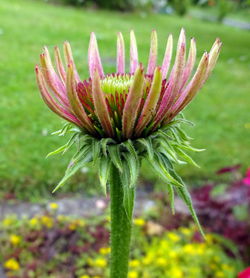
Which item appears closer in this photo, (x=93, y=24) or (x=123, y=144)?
(x=123, y=144)

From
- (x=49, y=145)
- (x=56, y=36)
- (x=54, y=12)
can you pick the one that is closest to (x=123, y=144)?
(x=49, y=145)

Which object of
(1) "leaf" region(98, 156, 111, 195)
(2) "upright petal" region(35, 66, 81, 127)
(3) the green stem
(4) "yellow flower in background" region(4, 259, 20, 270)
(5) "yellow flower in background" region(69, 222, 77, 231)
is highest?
(2) "upright petal" region(35, 66, 81, 127)

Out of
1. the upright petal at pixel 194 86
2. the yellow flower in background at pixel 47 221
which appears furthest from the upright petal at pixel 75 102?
the yellow flower in background at pixel 47 221

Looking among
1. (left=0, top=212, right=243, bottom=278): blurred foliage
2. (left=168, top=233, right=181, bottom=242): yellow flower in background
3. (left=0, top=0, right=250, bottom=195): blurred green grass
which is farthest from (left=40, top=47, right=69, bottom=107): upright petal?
(left=0, top=0, right=250, bottom=195): blurred green grass

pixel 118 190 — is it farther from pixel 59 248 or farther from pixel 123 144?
pixel 59 248

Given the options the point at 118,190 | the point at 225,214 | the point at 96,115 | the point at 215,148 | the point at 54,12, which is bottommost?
the point at 54,12

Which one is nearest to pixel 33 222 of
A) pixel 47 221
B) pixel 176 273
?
pixel 47 221

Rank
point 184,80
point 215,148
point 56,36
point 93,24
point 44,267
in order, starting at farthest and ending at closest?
point 93,24
point 56,36
point 215,148
point 44,267
point 184,80

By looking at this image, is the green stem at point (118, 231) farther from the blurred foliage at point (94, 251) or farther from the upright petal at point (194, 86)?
the blurred foliage at point (94, 251)

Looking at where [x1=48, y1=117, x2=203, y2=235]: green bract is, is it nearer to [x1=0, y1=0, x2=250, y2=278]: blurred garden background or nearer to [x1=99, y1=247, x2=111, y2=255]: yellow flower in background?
[x1=0, y1=0, x2=250, y2=278]: blurred garden background
